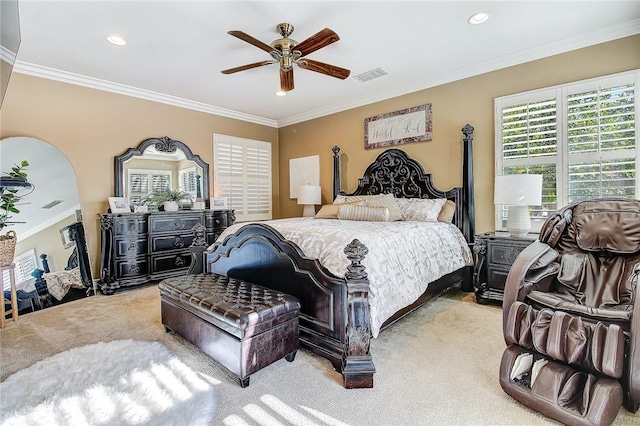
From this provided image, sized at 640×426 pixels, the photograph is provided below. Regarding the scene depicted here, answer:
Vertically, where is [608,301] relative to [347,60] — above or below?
below

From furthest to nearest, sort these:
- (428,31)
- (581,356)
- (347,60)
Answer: (347,60)
(428,31)
(581,356)

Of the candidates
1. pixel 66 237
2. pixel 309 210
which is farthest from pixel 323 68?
pixel 66 237

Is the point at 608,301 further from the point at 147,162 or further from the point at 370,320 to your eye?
the point at 147,162

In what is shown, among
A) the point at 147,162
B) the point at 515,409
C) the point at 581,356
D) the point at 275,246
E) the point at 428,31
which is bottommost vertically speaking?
the point at 515,409

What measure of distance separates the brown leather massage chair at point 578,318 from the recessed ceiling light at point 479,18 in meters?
1.73

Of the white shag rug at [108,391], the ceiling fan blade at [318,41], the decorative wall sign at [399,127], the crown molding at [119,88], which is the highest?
the crown molding at [119,88]

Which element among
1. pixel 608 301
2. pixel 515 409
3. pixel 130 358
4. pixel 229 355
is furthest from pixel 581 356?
A: pixel 130 358

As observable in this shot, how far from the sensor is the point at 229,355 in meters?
1.93

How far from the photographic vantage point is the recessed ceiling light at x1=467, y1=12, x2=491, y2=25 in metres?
2.63

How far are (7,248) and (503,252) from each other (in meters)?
4.73

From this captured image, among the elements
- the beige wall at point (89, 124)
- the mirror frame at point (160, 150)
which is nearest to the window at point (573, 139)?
the mirror frame at point (160, 150)

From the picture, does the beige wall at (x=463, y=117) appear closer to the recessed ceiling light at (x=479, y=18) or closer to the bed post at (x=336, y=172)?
the bed post at (x=336, y=172)

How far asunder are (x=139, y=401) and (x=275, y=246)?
125 cm

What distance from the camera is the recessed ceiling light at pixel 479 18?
2635 millimetres
